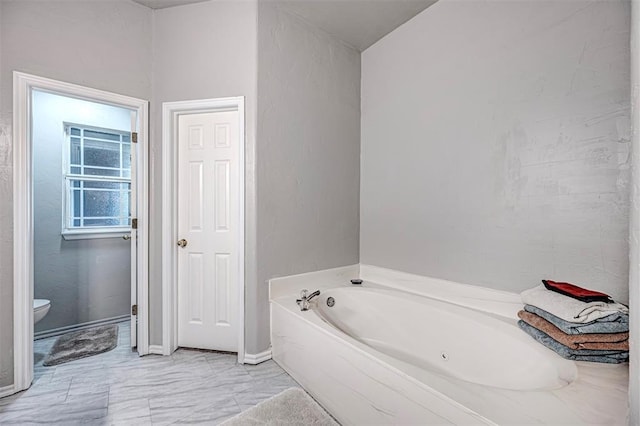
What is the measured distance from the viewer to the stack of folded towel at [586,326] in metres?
1.30

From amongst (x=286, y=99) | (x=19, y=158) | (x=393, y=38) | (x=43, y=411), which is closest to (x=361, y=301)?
(x=286, y=99)

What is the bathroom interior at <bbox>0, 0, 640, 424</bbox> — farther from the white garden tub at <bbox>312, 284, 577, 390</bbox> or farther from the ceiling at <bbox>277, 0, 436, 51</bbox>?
the white garden tub at <bbox>312, 284, 577, 390</bbox>

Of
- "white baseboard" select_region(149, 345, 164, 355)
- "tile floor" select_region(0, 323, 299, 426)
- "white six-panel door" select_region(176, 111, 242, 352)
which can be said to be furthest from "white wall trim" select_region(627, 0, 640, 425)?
"white baseboard" select_region(149, 345, 164, 355)

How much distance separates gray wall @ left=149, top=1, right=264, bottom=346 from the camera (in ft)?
7.45

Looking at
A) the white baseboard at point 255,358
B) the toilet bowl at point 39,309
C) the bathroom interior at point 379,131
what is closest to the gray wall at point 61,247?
the bathroom interior at point 379,131

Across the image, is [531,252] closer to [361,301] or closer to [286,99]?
[361,301]

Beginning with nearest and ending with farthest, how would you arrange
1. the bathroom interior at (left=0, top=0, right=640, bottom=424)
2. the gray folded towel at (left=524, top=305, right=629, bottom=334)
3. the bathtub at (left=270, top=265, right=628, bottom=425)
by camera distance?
1. the bathtub at (left=270, top=265, right=628, bottom=425)
2. the gray folded towel at (left=524, top=305, right=629, bottom=334)
3. the bathroom interior at (left=0, top=0, right=640, bottom=424)

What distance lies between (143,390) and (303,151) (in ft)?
6.64

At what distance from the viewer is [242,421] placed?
1.61 meters

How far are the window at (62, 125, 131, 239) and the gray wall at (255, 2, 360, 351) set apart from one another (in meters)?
1.89

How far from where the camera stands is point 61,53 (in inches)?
79.7

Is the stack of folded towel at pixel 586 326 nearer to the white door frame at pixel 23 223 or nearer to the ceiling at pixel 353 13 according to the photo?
the ceiling at pixel 353 13

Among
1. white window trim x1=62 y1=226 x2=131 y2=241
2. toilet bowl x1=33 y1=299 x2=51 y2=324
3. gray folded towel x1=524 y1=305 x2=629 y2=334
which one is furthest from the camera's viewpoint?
white window trim x1=62 y1=226 x2=131 y2=241

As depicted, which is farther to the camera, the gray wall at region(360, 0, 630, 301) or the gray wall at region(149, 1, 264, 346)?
the gray wall at region(149, 1, 264, 346)
